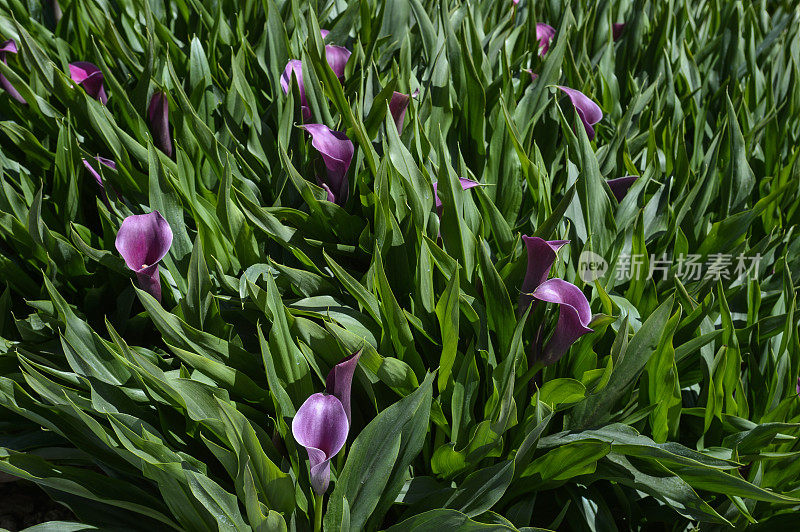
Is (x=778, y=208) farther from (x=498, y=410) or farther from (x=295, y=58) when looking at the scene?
(x=295, y=58)

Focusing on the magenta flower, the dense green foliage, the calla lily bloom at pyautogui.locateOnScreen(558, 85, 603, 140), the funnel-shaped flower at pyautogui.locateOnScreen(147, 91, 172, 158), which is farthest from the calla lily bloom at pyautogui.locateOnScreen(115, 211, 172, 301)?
the magenta flower

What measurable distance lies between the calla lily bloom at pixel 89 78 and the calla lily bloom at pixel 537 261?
992 mm

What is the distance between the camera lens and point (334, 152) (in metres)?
1.29

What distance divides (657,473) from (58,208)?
1.18 m

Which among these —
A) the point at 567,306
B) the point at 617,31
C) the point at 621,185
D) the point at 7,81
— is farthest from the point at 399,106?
the point at 617,31

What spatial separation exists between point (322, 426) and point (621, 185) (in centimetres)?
77

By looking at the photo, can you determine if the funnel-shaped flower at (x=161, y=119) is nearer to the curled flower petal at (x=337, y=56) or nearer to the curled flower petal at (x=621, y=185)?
the curled flower petal at (x=337, y=56)

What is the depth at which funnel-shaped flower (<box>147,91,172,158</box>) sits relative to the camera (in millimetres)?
1447

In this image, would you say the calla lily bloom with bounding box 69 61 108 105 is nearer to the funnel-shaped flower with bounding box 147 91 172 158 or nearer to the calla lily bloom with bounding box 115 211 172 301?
the funnel-shaped flower with bounding box 147 91 172 158

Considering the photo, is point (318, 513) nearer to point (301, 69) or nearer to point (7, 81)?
point (301, 69)

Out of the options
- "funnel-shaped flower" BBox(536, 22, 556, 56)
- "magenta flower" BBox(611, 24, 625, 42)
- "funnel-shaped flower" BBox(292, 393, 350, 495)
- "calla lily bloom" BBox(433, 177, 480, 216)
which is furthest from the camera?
"magenta flower" BBox(611, 24, 625, 42)

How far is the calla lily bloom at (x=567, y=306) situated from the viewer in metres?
0.98

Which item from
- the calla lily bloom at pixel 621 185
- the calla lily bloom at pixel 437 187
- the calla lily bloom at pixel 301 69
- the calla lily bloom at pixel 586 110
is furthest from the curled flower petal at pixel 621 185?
the calla lily bloom at pixel 301 69

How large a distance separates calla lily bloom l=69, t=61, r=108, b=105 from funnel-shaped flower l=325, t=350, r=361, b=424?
93 centimetres
